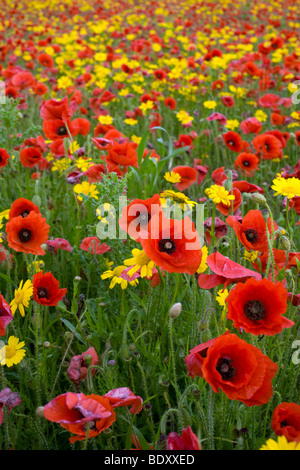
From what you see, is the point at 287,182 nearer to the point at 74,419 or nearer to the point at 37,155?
the point at 74,419

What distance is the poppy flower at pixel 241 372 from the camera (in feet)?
3.10

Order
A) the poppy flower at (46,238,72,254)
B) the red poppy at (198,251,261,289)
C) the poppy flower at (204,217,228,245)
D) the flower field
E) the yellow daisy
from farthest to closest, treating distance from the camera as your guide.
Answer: the poppy flower at (46,238,72,254) → the poppy flower at (204,217,228,245) → the yellow daisy → the red poppy at (198,251,261,289) → the flower field

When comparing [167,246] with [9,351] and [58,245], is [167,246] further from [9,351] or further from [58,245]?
[58,245]

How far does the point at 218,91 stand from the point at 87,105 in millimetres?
1435

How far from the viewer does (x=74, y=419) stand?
3.27 ft

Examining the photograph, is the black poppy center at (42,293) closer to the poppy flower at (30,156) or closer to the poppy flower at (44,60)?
the poppy flower at (30,156)

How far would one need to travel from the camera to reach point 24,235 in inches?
60.2

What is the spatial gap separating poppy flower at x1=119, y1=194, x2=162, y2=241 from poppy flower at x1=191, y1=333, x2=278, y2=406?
0.50 meters

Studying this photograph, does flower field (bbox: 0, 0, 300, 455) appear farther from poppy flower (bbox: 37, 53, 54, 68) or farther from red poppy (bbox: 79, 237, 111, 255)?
poppy flower (bbox: 37, 53, 54, 68)

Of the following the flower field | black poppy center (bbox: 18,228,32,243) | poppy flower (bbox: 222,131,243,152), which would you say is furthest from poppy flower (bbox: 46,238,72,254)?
poppy flower (bbox: 222,131,243,152)

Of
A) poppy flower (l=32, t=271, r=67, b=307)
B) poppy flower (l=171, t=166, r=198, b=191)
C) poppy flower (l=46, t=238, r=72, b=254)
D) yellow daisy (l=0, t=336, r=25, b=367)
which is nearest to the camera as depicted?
yellow daisy (l=0, t=336, r=25, b=367)

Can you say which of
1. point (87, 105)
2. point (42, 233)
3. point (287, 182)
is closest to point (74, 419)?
point (42, 233)

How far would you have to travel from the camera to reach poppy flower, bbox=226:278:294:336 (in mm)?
1028

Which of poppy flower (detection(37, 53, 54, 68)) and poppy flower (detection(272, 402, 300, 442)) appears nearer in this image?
poppy flower (detection(272, 402, 300, 442))
